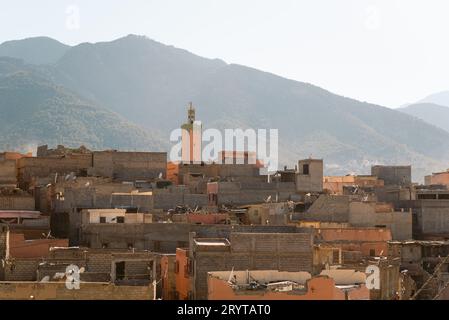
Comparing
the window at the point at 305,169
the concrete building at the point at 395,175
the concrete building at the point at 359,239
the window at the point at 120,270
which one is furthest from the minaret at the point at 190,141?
the window at the point at 120,270

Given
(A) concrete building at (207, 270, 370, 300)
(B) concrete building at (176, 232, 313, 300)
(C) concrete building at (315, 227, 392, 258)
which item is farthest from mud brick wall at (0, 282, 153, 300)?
(C) concrete building at (315, 227, 392, 258)

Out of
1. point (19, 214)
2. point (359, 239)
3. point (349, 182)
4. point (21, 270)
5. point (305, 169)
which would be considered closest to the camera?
point (21, 270)

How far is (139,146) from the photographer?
144000 mm

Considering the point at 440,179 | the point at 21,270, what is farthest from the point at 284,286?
the point at 440,179

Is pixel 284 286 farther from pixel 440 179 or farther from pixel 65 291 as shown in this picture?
pixel 440 179

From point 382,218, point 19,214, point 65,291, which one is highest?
point 19,214

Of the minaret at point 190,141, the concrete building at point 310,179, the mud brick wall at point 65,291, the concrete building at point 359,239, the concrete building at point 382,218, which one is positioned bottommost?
the mud brick wall at point 65,291

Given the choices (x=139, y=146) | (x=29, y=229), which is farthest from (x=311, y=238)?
(x=139, y=146)

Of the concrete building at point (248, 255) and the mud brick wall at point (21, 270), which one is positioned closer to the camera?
the mud brick wall at point (21, 270)

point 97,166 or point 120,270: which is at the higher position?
point 97,166

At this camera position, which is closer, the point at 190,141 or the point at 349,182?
the point at 349,182

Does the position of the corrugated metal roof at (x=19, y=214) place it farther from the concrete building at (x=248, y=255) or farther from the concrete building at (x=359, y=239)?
the concrete building at (x=248, y=255)

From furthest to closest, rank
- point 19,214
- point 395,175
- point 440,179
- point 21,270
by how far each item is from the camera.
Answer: point 440,179 → point 395,175 → point 19,214 → point 21,270
